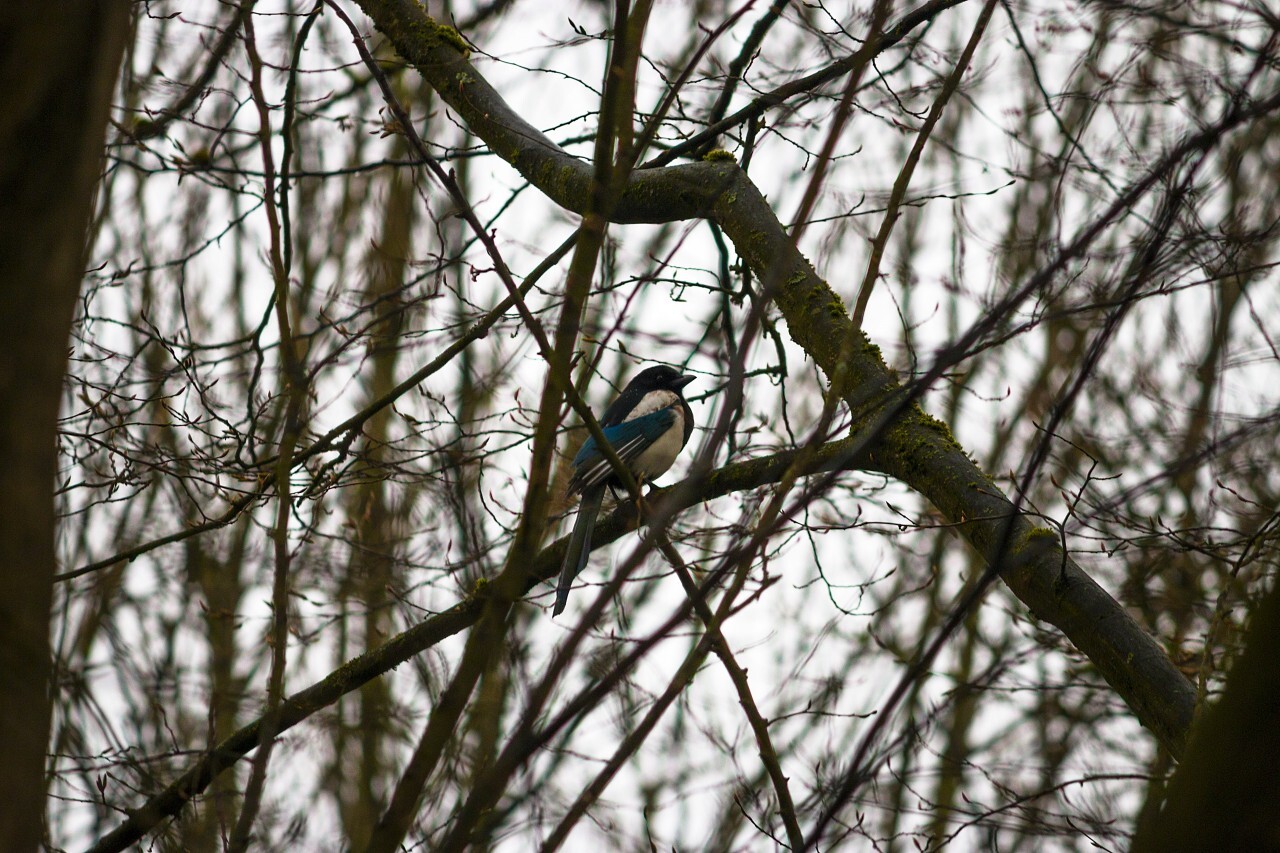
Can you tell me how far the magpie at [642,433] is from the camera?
4977mm

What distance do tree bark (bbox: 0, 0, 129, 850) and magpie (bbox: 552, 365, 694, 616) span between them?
3.29 m

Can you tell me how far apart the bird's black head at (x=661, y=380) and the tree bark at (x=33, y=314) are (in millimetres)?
4926

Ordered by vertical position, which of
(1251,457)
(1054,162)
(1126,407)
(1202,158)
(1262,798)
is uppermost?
(1126,407)

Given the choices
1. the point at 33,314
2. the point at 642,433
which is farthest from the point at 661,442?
the point at 33,314

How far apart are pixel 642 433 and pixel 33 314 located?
15.0 feet

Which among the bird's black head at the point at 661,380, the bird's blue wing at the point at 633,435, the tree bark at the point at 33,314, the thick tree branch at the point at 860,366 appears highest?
the bird's black head at the point at 661,380

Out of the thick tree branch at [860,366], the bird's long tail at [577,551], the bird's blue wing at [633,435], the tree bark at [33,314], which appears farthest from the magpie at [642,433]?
the tree bark at [33,314]

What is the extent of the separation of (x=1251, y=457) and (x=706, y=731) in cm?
299

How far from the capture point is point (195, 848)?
126 inches

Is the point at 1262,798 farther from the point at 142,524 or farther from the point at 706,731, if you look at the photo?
the point at 142,524

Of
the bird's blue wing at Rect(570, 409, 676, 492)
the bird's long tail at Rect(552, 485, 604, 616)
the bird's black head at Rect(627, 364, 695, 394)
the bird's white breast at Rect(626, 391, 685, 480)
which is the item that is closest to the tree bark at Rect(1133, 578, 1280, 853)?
the bird's long tail at Rect(552, 485, 604, 616)

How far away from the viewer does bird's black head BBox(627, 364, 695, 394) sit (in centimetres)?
632

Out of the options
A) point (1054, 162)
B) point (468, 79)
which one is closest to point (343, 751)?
point (468, 79)

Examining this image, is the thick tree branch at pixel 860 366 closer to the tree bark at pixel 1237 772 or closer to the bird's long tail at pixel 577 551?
the tree bark at pixel 1237 772
